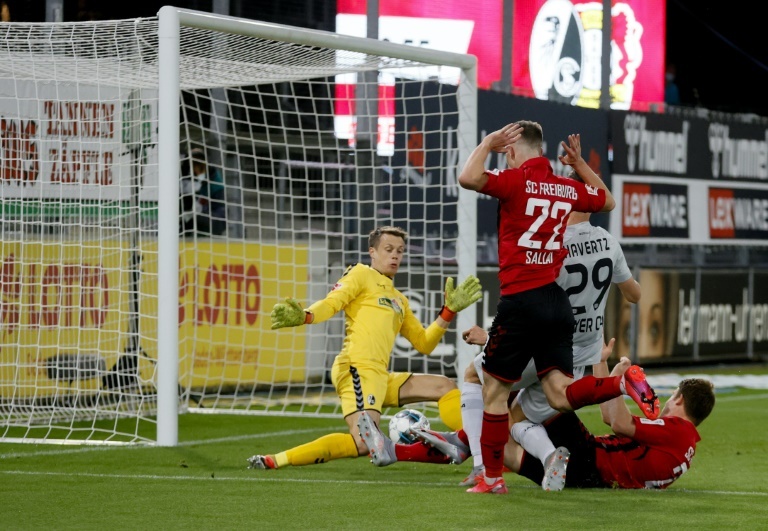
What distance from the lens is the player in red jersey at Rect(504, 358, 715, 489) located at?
604 cm

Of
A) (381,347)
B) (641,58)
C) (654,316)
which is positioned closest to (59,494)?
(381,347)

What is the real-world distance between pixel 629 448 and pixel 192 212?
4.67 metres

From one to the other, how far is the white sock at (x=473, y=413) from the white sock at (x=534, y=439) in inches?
7.0

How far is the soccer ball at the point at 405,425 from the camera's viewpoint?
6848mm

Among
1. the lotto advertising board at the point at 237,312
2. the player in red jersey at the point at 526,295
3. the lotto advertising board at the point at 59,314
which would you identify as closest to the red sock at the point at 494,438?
the player in red jersey at the point at 526,295

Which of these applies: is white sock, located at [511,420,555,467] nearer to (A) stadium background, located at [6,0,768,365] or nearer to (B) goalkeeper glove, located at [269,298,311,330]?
(B) goalkeeper glove, located at [269,298,311,330]

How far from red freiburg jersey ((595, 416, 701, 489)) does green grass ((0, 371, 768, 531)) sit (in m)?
0.12

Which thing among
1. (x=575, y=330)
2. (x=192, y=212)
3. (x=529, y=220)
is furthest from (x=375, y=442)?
(x=192, y=212)

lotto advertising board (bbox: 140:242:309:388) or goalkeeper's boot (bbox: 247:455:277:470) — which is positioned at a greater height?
lotto advertising board (bbox: 140:242:309:388)

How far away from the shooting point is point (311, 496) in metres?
5.72

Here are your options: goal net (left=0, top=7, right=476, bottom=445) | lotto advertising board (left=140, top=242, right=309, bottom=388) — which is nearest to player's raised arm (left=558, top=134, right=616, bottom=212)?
goal net (left=0, top=7, right=476, bottom=445)

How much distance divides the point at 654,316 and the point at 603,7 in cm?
378

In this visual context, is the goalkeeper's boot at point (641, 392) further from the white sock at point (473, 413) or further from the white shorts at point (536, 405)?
the white sock at point (473, 413)

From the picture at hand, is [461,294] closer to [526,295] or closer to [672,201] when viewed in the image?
[526,295]
